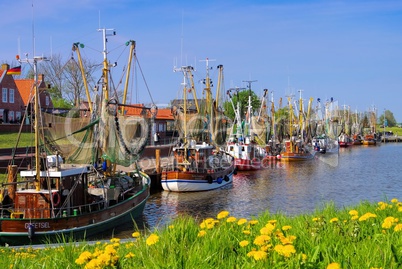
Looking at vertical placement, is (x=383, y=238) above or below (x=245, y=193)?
above

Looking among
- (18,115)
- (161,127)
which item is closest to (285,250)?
(18,115)

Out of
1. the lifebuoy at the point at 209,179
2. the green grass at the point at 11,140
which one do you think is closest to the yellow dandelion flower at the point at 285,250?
the lifebuoy at the point at 209,179

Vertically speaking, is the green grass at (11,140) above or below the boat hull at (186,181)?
above

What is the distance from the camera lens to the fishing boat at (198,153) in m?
38.9

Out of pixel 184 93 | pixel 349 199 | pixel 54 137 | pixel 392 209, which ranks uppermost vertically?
pixel 184 93

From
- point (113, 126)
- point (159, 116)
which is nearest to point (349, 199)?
point (113, 126)

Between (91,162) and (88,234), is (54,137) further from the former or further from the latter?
(88,234)

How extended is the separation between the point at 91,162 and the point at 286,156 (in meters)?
51.6

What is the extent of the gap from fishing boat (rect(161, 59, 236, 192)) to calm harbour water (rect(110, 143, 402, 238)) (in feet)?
3.01

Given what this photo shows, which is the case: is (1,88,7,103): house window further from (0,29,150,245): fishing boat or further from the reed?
the reed

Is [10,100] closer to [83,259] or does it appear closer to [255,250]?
[83,259]

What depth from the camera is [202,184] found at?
3981 cm

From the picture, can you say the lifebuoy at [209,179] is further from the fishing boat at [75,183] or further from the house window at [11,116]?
the house window at [11,116]

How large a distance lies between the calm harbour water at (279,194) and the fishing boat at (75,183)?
5.71 feet
